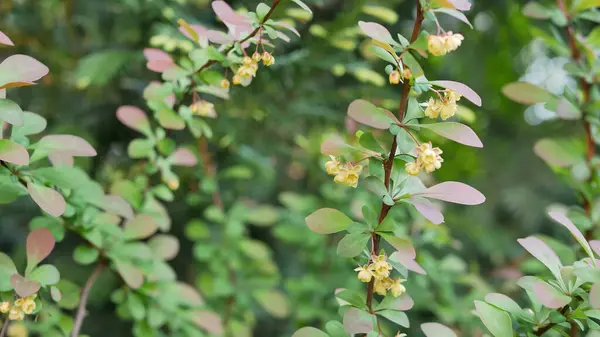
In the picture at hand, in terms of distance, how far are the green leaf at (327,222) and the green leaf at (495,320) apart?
5.5 inches

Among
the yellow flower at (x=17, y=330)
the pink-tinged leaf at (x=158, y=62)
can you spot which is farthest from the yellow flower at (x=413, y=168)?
the yellow flower at (x=17, y=330)

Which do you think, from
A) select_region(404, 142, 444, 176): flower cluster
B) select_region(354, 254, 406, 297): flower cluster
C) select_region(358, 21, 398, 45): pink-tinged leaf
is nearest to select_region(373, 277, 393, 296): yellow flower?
select_region(354, 254, 406, 297): flower cluster

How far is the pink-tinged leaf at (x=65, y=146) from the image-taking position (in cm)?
52

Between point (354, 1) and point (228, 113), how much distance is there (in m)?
0.35

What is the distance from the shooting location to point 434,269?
0.89 meters

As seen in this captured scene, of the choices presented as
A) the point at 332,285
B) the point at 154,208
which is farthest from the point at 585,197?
the point at 154,208

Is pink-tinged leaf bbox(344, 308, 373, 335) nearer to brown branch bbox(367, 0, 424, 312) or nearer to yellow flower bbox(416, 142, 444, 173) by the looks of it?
brown branch bbox(367, 0, 424, 312)

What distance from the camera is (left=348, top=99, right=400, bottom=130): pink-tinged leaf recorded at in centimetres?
45

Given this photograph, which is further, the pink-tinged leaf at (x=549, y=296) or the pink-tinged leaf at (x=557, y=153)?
the pink-tinged leaf at (x=557, y=153)

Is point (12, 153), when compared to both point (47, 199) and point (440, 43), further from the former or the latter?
point (440, 43)

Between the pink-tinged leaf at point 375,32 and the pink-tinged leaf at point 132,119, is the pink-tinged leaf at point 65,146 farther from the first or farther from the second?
the pink-tinged leaf at point 375,32

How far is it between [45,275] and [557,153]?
616mm

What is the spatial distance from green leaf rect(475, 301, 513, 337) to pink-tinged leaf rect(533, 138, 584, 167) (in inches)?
11.3

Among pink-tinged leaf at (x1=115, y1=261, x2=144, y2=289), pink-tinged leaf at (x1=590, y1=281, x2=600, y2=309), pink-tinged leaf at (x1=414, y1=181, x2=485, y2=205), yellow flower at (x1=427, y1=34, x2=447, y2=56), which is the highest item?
yellow flower at (x1=427, y1=34, x2=447, y2=56)
